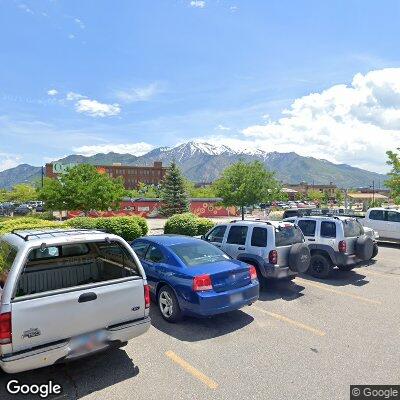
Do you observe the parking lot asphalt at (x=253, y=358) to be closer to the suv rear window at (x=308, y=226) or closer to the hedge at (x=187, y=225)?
the suv rear window at (x=308, y=226)

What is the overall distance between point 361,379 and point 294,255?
3723 mm

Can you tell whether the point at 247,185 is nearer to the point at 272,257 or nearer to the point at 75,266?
the point at 272,257

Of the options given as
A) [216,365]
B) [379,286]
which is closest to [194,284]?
[216,365]

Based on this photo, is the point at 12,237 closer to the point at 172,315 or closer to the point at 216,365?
the point at 172,315

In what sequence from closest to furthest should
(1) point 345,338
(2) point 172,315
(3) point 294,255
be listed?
(1) point 345,338
(2) point 172,315
(3) point 294,255

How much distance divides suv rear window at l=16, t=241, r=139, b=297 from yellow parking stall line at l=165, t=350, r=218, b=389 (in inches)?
52.9

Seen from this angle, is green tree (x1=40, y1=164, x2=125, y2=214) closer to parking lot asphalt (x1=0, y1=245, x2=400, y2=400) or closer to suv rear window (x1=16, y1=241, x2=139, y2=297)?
parking lot asphalt (x1=0, y1=245, x2=400, y2=400)

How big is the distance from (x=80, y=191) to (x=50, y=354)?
2035 cm

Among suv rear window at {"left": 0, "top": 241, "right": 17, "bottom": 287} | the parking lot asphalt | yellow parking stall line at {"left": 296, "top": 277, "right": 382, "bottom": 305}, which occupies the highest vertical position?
suv rear window at {"left": 0, "top": 241, "right": 17, "bottom": 287}

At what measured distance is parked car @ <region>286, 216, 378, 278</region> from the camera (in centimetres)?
930

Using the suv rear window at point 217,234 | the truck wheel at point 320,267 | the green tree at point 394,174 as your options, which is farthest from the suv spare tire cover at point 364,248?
the green tree at point 394,174

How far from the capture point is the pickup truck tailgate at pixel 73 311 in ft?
12.0

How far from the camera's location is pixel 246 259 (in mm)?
8234

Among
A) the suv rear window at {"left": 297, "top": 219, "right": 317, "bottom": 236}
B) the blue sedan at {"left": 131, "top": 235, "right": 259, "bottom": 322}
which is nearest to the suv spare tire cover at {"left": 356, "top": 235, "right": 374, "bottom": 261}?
the suv rear window at {"left": 297, "top": 219, "right": 317, "bottom": 236}
